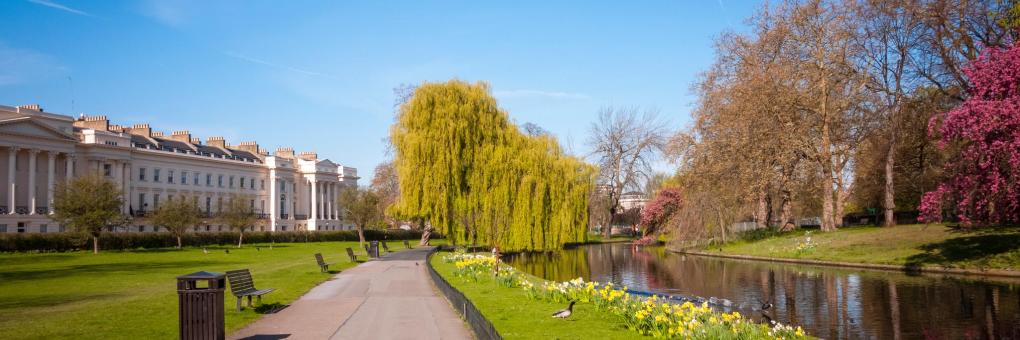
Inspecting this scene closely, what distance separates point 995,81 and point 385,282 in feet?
64.0

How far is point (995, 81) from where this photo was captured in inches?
865

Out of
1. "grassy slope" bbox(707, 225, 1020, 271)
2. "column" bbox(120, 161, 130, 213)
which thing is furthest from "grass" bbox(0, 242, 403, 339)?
"column" bbox(120, 161, 130, 213)

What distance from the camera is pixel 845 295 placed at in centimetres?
2225

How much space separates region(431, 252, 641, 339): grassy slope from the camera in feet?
39.3

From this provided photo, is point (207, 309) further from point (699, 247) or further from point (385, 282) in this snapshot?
point (699, 247)

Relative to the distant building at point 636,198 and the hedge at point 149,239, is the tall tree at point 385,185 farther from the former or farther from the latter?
the distant building at point 636,198

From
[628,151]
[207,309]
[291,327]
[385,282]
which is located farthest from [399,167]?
[628,151]

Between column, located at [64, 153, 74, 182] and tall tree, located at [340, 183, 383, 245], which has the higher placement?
column, located at [64, 153, 74, 182]

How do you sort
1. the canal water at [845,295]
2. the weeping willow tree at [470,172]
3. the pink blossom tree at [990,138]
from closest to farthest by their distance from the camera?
1. the canal water at [845,295]
2. the pink blossom tree at [990,138]
3. the weeping willow tree at [470,172]

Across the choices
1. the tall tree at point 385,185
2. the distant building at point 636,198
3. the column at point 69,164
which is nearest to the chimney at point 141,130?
the column at point 69,164

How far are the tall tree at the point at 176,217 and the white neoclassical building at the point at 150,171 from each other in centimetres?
667

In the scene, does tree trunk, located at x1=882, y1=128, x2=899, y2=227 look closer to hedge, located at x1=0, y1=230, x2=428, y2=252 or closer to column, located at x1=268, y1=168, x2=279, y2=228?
hedge, located at x1=0, y1=230, x2=428, y2=252

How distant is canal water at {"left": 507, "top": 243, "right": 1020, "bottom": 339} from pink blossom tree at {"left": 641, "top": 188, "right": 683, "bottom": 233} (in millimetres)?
28880

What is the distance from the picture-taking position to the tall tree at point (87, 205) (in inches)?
2172
